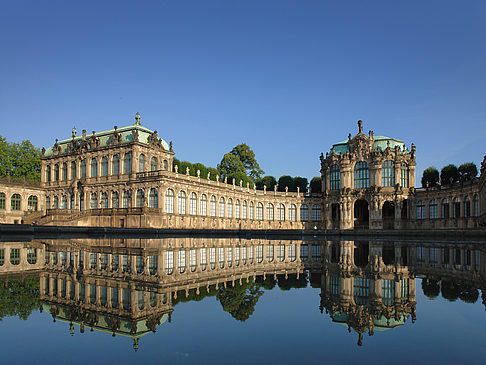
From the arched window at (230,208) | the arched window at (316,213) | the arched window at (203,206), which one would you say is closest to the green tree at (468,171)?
the arched window at (316,213)

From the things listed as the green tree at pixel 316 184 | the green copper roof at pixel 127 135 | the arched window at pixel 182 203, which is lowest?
the arched window at pixel 182 203

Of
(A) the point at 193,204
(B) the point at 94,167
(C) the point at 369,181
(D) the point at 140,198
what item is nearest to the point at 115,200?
(D) the point at 140,198

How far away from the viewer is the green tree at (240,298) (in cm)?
695

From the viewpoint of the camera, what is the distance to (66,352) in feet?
15.8

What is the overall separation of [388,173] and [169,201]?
43818mm

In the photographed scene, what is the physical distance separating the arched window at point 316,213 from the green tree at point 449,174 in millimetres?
26208

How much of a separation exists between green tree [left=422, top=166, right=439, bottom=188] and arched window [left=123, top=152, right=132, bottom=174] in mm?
63618

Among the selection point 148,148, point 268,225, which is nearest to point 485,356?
point 148,148

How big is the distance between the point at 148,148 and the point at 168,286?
2270 inches

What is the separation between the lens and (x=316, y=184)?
100062 mm

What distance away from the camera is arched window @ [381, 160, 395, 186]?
77.6 m

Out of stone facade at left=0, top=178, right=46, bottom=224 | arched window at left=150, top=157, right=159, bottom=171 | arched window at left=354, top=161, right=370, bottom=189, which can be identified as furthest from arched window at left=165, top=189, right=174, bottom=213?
arched window at left=354, top=161, right=370, bottom=189

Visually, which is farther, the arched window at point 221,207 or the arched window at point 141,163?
the arched window at point 221,207

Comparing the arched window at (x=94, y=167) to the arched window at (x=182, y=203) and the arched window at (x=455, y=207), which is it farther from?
the arched window at (x=455, y=207)
